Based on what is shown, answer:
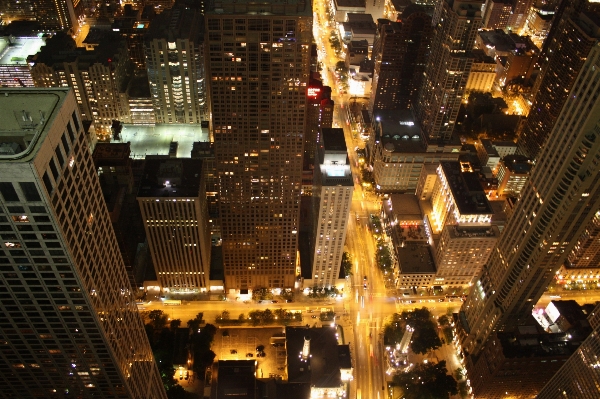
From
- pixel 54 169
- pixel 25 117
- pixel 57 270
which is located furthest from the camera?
pixel 57 270

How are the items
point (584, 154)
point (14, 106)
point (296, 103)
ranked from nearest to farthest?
1. point (14, 106)
2. point (584, 154)
3. point (296, 103)

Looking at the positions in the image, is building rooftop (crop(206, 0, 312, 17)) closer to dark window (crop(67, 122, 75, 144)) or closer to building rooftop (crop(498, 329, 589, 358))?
dark window (crop(67, 122, 75, 144))

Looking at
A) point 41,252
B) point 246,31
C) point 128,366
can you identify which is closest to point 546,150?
point 246,31

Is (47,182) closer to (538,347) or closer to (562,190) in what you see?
(562,190)

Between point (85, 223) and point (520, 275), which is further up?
point (85, 223)

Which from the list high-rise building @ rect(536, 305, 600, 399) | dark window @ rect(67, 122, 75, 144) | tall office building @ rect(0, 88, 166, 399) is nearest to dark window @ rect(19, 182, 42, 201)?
tall office building @ rect(0, 88, 166, 399)

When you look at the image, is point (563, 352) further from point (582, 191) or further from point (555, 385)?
point (582, 191)

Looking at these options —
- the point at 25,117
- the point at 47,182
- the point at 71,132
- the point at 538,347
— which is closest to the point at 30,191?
the point at 47,182
